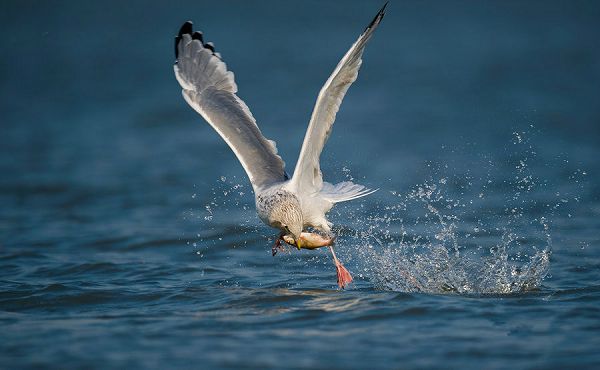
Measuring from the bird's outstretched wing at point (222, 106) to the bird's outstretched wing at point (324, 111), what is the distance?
0.50 metres

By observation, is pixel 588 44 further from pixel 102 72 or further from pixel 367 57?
pixel 102 72

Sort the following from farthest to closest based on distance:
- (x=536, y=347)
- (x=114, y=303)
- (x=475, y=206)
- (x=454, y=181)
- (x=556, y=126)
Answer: (x=556, y=126) → (x=454, y=181) → (x=475, y=206) → (x=114, y=303) → (x=536, y=347)

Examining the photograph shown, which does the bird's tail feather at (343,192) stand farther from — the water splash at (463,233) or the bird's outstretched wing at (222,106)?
the water splash at (463,233)

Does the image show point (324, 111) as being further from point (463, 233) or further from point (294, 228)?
point (463, 233)

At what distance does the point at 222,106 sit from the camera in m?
8.21

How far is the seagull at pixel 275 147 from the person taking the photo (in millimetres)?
6887

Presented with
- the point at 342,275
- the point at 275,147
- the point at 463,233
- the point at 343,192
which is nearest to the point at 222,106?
the point at 275,147

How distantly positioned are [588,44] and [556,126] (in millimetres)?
6380

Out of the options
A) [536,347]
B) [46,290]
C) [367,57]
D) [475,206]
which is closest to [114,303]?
[46,290]

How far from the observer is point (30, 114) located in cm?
1780

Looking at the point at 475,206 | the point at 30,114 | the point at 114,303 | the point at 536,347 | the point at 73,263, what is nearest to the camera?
the point at 536,347

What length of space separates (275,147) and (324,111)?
1157 millimetres

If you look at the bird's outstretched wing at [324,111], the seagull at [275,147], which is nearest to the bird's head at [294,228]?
the seagull at [275,147]

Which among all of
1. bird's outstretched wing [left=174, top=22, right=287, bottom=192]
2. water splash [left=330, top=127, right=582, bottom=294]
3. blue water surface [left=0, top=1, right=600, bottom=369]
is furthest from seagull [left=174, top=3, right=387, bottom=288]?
water splash [left=330, top=127, right=582, bottom=294]
